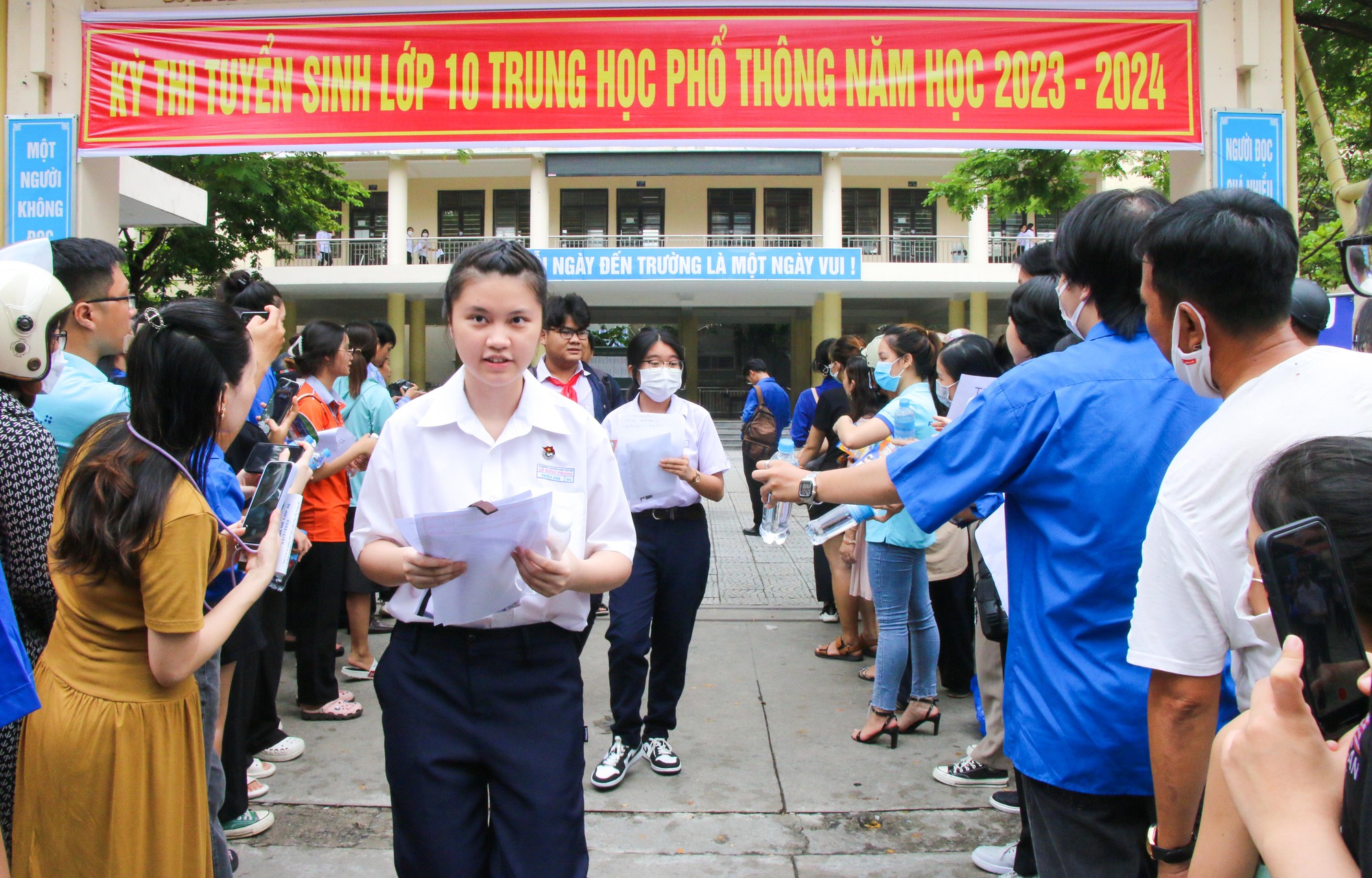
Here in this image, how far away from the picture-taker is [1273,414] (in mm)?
1424

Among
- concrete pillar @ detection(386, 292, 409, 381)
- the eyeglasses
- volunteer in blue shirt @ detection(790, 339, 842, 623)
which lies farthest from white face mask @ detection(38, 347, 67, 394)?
concrete pillar @ detection(386, 292, 409, 381)

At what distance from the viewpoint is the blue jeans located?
4035 mm

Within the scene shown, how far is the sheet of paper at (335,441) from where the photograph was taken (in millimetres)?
4129

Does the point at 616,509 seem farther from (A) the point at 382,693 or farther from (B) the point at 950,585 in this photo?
(B) the point at 950,585

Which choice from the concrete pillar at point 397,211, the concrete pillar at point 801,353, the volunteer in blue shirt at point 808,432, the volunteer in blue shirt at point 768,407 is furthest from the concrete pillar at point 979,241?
the volunteer in blue shirt at point 808,432

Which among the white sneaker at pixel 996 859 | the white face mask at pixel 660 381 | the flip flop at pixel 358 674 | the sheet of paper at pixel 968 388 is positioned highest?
the white face mask at pixel 660 381

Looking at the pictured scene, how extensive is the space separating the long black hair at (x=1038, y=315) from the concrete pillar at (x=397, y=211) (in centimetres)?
2239

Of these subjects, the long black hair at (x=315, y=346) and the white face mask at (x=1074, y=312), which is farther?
the long black hair at (x=315, y=346)

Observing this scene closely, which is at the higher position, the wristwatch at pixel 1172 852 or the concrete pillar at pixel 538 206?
the concrete pillar at pixel 538 206

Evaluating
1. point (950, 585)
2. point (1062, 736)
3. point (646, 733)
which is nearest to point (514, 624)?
point (1062, 736)

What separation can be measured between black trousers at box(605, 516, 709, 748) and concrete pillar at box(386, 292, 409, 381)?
21812 millimetres

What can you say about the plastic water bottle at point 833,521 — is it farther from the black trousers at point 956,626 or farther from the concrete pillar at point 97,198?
the concrete pillar at point 97,198

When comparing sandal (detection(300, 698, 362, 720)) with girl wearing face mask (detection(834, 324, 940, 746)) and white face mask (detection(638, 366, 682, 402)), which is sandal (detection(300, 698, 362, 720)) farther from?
girl wearing face mask (detection(834, 324, 940, 746))

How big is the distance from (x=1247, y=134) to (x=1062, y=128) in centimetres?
93
